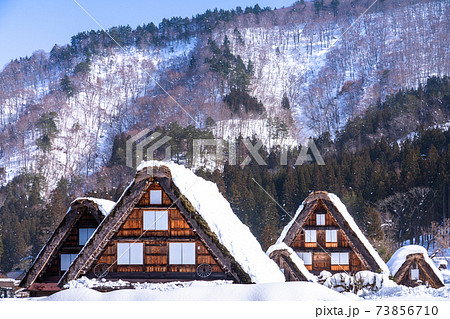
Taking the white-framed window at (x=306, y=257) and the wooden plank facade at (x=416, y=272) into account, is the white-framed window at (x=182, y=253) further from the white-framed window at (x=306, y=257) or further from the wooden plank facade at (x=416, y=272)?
the wooden plank facade at (x=416, y=272)

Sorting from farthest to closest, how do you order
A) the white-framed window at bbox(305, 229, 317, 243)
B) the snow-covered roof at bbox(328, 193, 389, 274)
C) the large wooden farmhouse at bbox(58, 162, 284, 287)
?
the white-framed window at bbox(305, 229, 317, 243) < the snow-covered roof at bbox(328, 193, 389, 274) < the large wooden farmhouse at bbox(58, 162, 284, 287)

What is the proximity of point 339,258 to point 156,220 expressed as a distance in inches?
526

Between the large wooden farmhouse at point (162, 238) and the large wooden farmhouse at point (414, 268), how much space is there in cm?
1418

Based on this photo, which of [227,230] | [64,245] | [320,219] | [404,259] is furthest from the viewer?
[404,259]

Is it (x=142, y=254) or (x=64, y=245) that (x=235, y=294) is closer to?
(x=142, y=254)

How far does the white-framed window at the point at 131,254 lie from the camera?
19.6 meters

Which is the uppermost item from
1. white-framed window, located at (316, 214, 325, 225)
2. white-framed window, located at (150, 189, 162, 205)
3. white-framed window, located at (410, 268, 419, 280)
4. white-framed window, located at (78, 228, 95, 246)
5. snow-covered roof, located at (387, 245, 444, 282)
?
white-framed window, located at (150, 189, 162, 205)

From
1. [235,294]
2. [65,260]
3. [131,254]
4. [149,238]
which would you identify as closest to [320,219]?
[149,238]

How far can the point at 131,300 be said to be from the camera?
45.4ft

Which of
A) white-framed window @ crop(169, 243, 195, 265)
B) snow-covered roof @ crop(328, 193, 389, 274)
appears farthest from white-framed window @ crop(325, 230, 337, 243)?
white-framed window @ crop(169, 243, 195, 265)

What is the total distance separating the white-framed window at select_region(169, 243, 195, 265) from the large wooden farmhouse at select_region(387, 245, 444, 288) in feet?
51.2

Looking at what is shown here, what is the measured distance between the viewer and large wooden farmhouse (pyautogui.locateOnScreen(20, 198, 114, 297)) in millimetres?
23469

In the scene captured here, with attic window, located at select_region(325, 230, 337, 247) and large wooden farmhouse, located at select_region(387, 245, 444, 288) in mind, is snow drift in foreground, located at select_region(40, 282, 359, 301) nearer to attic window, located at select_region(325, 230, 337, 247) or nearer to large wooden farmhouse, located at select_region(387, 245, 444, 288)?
attic window, located at select_region(325, 230, 337, 247)

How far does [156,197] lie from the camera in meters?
19.7
